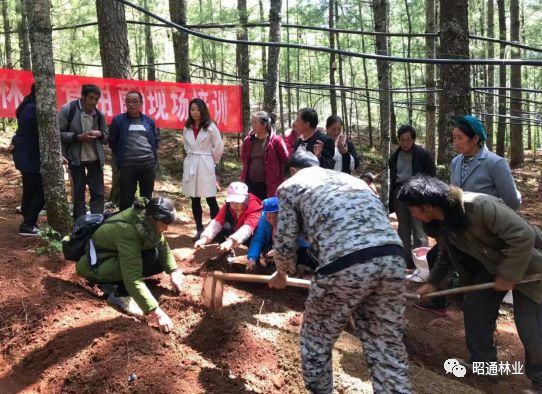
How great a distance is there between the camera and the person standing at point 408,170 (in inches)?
188

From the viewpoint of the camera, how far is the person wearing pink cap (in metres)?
4.21

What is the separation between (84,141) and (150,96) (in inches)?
114

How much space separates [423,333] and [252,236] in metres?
1.74

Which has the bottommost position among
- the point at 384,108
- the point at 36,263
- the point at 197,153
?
the point at 36,263

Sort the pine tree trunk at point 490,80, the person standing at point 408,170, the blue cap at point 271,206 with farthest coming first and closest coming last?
the pine tree trunk at point 490,80 < the person standing at point 408,170 < the blue cap at point 271,206

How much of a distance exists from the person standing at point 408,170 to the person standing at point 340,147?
0.57 metres

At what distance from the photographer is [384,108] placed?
680cm

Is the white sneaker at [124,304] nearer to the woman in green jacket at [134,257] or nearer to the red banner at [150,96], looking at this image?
the woman in green jacket at [134,257]

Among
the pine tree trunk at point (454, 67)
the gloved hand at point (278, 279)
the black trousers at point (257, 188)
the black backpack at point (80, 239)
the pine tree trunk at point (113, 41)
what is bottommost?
the gloved hand at point (278, 279)

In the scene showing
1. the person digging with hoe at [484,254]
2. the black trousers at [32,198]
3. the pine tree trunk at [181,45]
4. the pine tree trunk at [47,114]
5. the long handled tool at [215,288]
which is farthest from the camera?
the pine tree trunk at [181,45]

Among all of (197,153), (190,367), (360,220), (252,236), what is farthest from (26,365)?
(197,153)

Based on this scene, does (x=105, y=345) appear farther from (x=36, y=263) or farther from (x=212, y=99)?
(x=212, y=99)

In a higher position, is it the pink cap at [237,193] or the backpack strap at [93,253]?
the pink cap at [237,193]

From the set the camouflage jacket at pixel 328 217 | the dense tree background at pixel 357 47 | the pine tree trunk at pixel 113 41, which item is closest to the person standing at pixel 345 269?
the camouflage jacket at pixel 328 217
